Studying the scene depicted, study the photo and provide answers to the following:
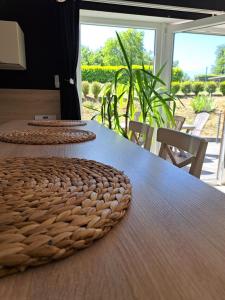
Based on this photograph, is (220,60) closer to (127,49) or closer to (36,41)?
(127,49)

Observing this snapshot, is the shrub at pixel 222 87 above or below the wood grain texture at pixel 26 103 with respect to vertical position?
above

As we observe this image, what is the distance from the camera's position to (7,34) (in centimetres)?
220

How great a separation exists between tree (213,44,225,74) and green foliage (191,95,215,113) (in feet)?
1.13

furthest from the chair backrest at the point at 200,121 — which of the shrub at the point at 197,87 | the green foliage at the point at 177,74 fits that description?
the green foliage at the point at 177,74

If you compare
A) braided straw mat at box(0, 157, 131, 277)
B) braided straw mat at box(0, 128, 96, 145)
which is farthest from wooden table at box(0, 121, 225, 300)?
braided straw mat at box(0, 128, 96, 145)

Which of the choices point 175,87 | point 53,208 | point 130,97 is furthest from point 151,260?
point 175,87

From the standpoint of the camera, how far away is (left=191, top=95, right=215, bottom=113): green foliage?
319 cm

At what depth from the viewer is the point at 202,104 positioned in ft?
10.6

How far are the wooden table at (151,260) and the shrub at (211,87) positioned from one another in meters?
2.87

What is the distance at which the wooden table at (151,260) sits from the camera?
1.00 feet

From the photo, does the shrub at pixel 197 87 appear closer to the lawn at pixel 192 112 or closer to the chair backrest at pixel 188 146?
the lawn at pixel 192 112

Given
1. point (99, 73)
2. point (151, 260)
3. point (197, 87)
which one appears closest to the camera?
point (151, 260)

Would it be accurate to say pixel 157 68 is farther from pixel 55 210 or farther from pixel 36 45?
pixel 55 210

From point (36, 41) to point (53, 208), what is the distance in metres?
2.61
